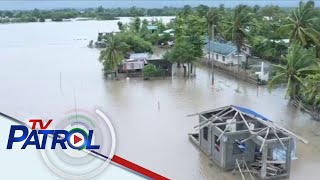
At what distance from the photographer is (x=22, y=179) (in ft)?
14.1

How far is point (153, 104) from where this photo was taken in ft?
80.9

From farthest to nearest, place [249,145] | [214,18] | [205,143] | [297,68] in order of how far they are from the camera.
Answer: [214,18], [297,68], [205,143], [249,145]

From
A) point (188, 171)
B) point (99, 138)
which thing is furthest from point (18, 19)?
point (99, 138)

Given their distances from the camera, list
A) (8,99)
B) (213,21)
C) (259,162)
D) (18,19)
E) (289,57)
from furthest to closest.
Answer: (18,19) < (213,21) < (8,99) < (289,57) < (259,162)

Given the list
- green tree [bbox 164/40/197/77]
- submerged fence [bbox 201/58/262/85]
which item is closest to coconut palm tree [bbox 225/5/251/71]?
submerged fence [bbox 201/58/262/85]

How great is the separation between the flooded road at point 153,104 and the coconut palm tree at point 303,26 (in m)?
4.19

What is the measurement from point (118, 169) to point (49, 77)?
3126 centimetres

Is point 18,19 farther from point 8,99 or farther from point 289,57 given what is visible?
point 289,57

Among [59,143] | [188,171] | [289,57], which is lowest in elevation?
[188,171]

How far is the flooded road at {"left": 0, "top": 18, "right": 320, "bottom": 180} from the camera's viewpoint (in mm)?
15922

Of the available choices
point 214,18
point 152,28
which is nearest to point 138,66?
point 214,18

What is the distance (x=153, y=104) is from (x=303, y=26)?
11867 mm

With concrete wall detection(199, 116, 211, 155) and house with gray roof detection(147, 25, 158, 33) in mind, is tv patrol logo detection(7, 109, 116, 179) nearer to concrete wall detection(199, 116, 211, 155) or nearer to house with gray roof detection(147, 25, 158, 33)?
concrete wall detection(199, 116, 211, 155)

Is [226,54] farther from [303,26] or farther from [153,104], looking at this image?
[153,104]
